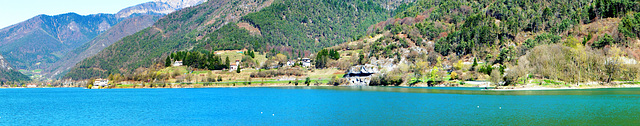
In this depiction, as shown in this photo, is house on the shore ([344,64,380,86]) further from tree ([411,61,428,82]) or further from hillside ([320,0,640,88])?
tree ([411,61,428,82])

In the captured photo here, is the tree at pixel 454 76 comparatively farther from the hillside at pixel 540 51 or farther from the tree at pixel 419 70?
the tree at pixel 419 70

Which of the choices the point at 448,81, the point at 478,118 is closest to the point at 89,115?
the point at 478,118

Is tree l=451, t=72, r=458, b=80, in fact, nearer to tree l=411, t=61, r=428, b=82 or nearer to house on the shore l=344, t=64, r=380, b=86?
tree l=411, t=61, r=428, b=82

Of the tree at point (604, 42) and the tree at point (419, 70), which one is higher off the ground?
the tree at point (604, 42)

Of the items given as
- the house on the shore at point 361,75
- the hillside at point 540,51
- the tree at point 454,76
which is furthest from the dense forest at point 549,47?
the house on the shore at point 361,75

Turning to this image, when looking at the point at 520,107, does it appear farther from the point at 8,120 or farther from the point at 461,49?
the point at 461,49

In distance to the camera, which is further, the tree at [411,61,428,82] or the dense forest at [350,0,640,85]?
the tree at [411,61,428,82]

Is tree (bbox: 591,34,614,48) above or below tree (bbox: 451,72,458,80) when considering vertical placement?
above

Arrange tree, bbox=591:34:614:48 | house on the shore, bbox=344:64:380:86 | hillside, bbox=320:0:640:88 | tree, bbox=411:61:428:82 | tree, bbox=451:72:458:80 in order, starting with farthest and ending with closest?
house on the shore, bbox=344:64:380:86 → tree, bbox=411:61:428:82 → tree, bbox=451:72:458:80 → tree, bbox=591:34:614:48 → hillside, bbox=320:0:640:88

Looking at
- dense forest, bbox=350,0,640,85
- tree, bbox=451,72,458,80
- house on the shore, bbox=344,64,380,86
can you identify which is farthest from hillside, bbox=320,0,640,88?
house on the shore, bbox=344,64,380,86

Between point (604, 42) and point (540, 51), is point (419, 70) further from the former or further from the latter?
point (604, 42)

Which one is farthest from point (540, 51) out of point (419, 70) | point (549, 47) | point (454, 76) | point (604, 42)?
point (419, 70)

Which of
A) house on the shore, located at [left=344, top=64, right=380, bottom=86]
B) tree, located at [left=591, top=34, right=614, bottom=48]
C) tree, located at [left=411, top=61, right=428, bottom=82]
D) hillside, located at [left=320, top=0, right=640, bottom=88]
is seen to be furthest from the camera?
house on the shore, located at [left=344, top=64, right=380, bottom=86]

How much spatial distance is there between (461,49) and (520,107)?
407 ft
